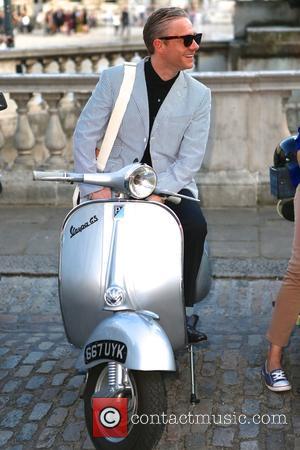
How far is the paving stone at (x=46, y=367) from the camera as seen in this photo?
14.3 ft

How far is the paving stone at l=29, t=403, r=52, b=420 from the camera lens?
3.84 m

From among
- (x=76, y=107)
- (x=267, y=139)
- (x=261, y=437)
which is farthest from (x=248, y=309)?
(x=76, y=107)

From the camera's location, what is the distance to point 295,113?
7.66 m

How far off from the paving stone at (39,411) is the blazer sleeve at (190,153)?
1067mm

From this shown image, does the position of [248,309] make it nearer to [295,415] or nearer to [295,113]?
[295,415]

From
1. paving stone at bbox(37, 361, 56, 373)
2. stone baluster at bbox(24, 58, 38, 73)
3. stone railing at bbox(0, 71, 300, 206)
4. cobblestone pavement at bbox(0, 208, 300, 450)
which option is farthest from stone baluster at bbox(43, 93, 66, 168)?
stone baluster at bbox(24, 58, 38, 73)

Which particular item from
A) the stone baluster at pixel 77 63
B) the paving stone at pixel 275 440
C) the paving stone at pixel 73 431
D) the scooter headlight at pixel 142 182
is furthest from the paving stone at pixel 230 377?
the stone baluster at pixel 77 63

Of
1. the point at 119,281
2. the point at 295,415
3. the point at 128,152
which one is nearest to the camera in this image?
the point at 119,281

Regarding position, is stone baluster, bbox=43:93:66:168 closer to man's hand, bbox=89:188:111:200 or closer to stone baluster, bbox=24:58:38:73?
man's hand, bbox=89:188:111:200

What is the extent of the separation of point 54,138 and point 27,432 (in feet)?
13.0

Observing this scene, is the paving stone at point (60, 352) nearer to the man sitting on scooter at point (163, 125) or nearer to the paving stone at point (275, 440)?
the man sitting on scooter at point (163, 125)

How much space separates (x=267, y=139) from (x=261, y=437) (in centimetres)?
387

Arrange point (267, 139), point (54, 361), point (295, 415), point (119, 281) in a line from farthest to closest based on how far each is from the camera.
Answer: point (267, 139) < point (54, 361) < point (295, 415) < point (119, 281)

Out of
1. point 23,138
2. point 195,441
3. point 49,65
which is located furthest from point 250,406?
point 49,65
